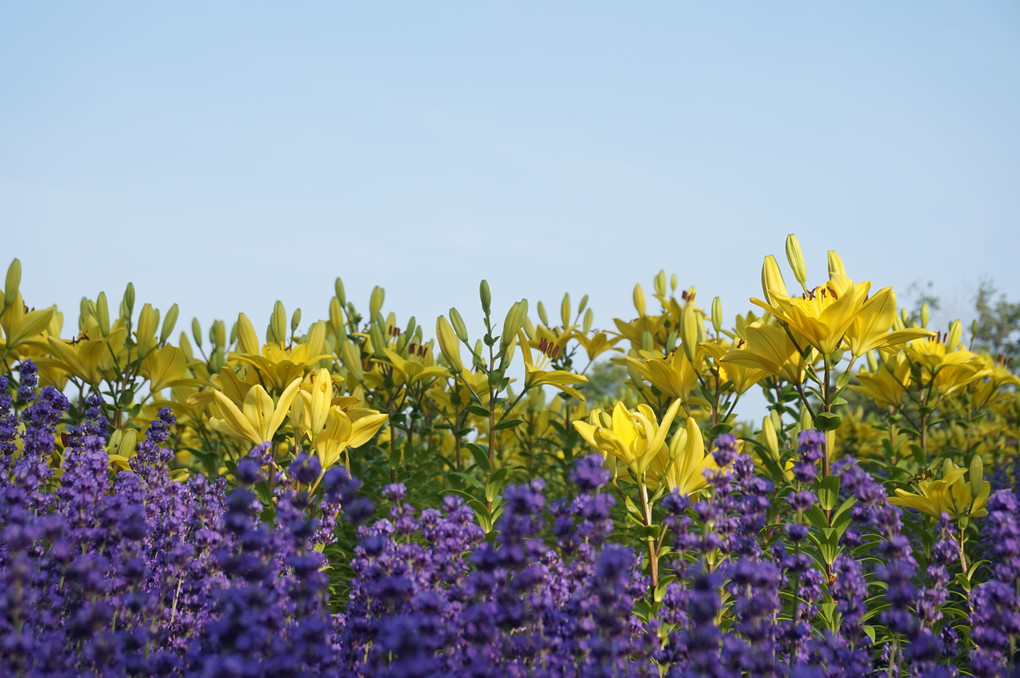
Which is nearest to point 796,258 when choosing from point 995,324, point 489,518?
point 489,518

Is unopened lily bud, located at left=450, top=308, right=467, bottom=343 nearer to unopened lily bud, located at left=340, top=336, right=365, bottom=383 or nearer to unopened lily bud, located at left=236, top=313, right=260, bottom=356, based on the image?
unopened lily bud, located at left=340, top=336, right=365, bottom=383

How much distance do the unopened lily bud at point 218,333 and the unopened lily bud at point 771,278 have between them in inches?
152

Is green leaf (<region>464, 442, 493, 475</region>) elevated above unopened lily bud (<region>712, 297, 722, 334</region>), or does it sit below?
below

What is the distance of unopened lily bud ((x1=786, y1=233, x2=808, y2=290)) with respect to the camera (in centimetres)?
362

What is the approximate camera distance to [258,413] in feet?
11.8

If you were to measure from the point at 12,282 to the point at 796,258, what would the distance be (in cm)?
404

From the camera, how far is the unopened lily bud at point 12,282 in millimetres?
4281

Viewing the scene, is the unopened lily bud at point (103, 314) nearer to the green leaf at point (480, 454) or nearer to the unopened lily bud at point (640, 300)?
the green leaf at point (480, 454)

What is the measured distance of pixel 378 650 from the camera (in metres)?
2.06

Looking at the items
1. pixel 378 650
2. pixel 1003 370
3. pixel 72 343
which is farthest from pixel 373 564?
pixel 1003 370

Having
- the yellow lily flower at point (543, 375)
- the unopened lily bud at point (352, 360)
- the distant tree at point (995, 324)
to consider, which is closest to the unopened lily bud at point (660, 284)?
the yellow lily flower at point (543, 375)

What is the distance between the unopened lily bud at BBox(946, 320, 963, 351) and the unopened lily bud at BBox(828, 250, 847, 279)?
5.06 feet

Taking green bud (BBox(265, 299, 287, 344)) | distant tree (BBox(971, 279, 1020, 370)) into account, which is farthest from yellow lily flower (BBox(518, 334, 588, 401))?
distant tree (BBox(971, 279, 1020, 370))

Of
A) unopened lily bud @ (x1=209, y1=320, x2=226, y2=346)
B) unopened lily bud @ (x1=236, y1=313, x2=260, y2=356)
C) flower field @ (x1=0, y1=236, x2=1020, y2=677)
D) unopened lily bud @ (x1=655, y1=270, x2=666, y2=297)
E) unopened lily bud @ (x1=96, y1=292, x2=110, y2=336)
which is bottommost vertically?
flower field @ (x1=0, y1=236, x2=1020, y2=677)
